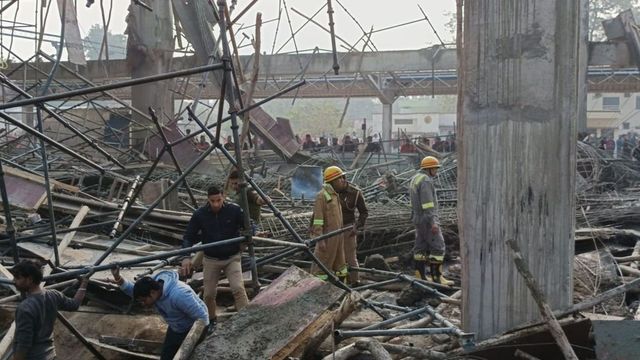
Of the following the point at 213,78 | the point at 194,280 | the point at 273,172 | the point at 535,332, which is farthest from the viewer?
the point at 273,172

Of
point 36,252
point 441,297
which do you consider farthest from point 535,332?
point 36,252

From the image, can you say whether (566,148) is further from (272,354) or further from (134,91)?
(134,91)

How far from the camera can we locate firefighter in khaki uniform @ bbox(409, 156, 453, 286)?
8789 millimetres

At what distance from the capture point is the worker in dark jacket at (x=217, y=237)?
6496 mm

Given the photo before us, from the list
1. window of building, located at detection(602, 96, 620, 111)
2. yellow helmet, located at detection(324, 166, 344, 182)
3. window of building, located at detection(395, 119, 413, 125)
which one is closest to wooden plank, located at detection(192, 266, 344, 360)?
yellow helmet, located at detection(324, 166, 344, 182)

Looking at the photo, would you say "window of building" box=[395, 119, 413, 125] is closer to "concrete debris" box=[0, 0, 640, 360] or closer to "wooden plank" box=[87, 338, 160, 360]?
"concrete debris" box=[0, 0, 640, 360]

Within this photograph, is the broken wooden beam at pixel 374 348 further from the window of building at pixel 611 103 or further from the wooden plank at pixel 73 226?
the window of building at pixel 611 103

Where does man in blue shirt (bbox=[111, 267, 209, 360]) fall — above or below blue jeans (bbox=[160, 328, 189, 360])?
above

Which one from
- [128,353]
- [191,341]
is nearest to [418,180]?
[128,353]

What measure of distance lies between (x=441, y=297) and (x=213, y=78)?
1041cm

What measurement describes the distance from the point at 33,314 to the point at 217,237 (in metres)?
2.07

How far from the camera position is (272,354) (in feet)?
14.4

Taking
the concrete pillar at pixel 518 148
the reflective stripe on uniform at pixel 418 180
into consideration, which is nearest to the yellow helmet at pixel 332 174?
the reflective stripe on uniform at pixel 418 180

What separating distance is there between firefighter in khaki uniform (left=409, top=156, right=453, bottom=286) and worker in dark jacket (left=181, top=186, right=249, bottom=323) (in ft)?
10.2
